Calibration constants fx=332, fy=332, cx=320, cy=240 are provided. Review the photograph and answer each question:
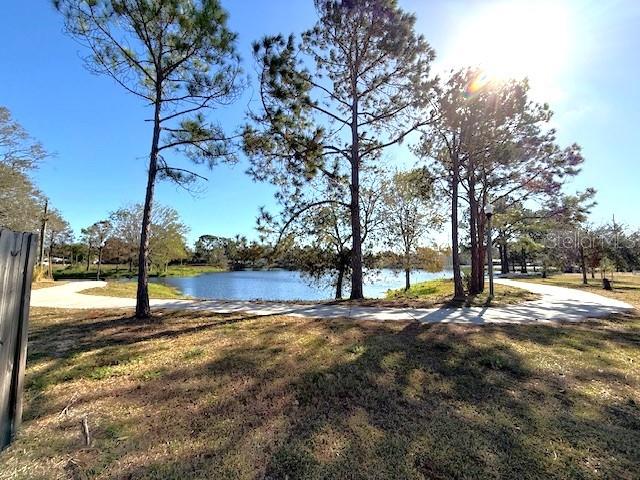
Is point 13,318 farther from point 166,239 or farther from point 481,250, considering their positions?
point 166,239

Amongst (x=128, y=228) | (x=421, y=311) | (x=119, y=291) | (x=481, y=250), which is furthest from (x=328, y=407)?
(x=128, y=228)

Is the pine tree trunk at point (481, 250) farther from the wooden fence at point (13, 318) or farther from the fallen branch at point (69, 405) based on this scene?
the wooden fence at point (13, 318)

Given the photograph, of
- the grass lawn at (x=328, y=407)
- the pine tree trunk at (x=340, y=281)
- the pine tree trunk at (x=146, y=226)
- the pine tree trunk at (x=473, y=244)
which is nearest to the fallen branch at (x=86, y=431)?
the grass lawn at (x=328, y=407)

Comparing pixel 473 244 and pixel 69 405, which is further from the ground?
pixel 473 244

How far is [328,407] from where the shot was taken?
292cm

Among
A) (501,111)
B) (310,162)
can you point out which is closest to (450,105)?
(501,111)

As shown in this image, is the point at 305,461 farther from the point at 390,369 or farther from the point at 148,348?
the point at 148,348

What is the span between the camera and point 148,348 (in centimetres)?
458

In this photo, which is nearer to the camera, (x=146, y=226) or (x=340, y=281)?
(x=146, y=226)

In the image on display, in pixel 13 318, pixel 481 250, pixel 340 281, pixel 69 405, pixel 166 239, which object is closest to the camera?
pixel 13 318

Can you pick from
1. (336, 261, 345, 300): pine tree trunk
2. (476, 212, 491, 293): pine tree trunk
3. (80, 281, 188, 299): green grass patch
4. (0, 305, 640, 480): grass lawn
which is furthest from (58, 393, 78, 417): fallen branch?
(476, 212, 491, 293): pine tree trunk

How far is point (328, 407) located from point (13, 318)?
2.49 m

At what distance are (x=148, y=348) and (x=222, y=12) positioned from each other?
6075 mm

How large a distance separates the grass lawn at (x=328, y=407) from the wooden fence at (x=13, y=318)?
0.85 ft
